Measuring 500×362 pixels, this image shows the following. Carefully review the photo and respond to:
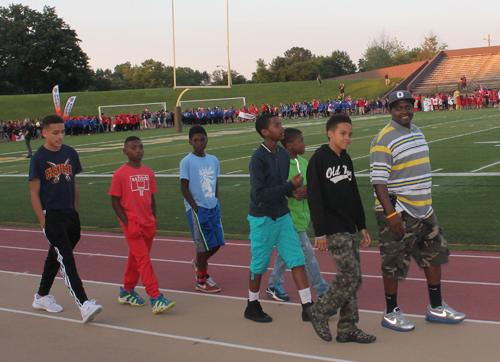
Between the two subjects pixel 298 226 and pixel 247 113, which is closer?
pixel 298 226

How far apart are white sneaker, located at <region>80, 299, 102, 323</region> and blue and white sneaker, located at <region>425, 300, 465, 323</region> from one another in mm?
3003

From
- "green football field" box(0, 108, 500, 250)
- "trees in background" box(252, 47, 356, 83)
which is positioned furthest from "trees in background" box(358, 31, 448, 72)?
"green football field" box(0, 108, 500, 250)

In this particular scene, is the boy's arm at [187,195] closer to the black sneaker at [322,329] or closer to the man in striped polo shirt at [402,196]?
the black sneaker at [322,329]

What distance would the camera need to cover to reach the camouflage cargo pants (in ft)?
14.5

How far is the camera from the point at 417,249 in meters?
4.80

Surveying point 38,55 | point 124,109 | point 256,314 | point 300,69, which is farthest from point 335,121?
point 300,69

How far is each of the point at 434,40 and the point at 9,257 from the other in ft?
339

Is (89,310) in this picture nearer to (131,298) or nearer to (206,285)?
(131,298)

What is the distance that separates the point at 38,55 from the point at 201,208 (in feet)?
265

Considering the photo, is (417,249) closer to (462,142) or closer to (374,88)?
(462,142)

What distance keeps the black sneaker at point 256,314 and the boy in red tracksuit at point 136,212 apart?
878 millimetres

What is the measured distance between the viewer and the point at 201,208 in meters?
6.20

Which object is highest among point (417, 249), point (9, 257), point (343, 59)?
point (343, 59)

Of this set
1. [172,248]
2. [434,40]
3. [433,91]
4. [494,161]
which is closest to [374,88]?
[433,91]
